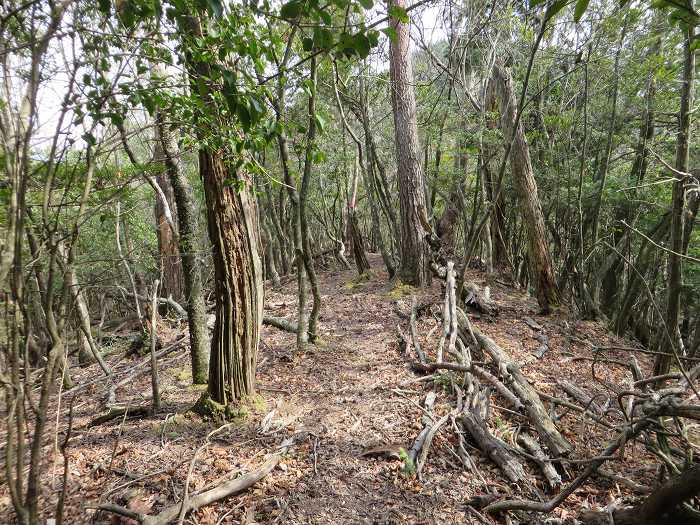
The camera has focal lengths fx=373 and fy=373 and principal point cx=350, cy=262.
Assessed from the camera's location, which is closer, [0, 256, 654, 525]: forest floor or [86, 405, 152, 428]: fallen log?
[0, 256, 654, 525]: forest floor

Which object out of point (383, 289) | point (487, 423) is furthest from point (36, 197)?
point (383, 289)

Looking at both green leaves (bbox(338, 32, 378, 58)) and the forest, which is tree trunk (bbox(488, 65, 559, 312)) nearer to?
the forest

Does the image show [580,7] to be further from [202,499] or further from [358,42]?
[202,499]

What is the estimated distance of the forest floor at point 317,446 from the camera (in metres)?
2.90

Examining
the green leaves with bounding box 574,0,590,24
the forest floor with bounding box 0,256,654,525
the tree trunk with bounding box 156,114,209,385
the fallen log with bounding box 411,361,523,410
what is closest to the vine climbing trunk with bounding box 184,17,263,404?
the forest floor with bounding box 0,256,654,525

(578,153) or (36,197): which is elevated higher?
(578,153)

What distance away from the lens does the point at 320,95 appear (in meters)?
12.5

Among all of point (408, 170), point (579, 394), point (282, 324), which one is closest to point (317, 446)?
point (579, 394)

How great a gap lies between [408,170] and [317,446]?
259 inches

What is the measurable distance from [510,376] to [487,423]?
2.70 ft

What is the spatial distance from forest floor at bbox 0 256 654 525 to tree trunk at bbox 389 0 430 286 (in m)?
2.78

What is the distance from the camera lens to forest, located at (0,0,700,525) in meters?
1.84

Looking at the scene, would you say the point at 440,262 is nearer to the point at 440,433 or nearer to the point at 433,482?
the point at 440,433

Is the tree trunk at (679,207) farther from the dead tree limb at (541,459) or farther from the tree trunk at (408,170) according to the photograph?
the tree trunk at (408,170)
